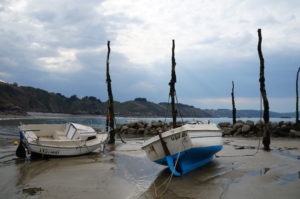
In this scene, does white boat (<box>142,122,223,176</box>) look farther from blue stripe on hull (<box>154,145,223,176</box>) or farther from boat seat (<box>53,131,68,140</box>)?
boat seat (<box>53,131,68,140</box>)

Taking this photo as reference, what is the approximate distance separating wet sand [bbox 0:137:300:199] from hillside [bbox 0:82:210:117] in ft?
315

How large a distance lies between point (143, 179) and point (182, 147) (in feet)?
6.07

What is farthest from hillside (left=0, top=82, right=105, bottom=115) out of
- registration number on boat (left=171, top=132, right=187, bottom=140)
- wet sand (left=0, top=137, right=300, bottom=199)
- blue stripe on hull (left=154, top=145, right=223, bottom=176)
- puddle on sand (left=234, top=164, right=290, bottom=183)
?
puddle on sand (left=234, top=164, right=290, bottom=183)

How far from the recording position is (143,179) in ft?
30.1

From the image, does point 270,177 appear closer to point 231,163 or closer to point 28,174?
point 231,163

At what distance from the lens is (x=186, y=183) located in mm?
8328

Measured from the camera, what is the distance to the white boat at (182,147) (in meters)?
9.00

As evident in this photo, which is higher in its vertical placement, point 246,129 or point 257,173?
point 246,129

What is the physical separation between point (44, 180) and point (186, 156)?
5.10 metres

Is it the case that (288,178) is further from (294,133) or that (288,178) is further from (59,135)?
(294,133)

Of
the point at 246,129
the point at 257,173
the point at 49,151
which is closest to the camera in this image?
the point at 257,173

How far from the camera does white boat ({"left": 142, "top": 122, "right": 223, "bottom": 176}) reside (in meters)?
9.00

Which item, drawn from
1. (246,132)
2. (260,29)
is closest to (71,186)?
(260,29)

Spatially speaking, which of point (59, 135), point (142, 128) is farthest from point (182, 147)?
point (142, 128)
